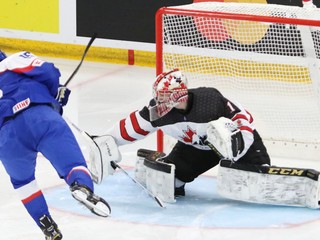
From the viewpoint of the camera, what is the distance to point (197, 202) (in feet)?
17.3

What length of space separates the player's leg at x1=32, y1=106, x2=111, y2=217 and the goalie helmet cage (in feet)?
5.08

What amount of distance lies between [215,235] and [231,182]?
0.41 meters

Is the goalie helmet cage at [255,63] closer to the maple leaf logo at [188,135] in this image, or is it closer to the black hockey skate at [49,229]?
the maple leaf logo at [188,135]

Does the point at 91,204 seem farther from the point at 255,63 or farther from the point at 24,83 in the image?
the point at 255,63

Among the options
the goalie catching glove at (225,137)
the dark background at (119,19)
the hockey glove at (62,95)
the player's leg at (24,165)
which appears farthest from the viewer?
the dark background at (119,19)

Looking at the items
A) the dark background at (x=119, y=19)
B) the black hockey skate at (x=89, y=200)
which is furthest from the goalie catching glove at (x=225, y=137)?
the dark background at (x=119, y=19)

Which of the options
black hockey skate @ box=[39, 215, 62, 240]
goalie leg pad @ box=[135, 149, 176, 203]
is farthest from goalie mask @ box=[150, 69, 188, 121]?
black hockey skate @ box=[39, 215, 62, 240]

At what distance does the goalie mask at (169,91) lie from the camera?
499 centimetres

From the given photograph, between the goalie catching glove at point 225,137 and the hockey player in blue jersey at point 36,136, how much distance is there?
0.76 meters

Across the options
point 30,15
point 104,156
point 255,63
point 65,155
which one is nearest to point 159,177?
point 104,156

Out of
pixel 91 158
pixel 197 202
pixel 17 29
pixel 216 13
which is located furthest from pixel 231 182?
pixel 17 29

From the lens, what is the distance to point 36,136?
14.3ft

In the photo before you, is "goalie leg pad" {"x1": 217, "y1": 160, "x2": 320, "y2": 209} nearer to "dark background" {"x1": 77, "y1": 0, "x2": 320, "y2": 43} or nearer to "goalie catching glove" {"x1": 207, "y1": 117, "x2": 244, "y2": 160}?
"goalie catching glove" {"x1": 207, "y1": 117, "x2": 244, "y2": 160}

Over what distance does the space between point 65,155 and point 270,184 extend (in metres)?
1.23
